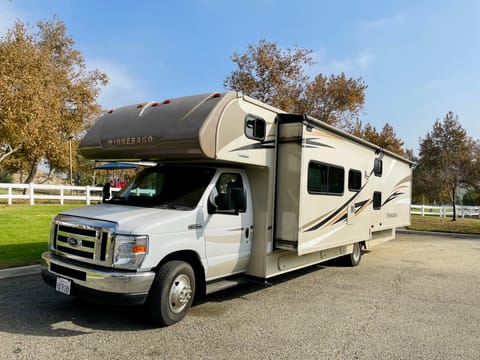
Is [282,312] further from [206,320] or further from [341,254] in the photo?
[341,254]

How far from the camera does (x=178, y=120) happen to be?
5.43 metres

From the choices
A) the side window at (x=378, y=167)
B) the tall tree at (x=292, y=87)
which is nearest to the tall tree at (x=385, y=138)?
the tall tree at (x=292, y=87)

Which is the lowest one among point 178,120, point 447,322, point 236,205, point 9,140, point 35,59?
point 447,322

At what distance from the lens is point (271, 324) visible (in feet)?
17.2

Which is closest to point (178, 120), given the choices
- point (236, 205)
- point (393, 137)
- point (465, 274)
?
point (236, 205)

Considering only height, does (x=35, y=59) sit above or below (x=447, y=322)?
above

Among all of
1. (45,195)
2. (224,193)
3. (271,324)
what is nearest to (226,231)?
(224,193)

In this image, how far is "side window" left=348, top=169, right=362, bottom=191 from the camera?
8.43 m

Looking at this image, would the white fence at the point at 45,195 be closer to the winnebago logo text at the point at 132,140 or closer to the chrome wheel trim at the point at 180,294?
the winnebago logo text at the point at 132,140

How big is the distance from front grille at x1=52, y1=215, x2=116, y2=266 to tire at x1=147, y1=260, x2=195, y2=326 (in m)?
0.68

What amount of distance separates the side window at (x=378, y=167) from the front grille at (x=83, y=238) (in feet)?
23.5

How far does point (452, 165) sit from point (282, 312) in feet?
75.6

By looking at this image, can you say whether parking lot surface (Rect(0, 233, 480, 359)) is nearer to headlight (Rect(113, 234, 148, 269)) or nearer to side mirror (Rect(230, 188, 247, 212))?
headlight (Rect(113, 234, 148, 269))

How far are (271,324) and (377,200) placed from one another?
5908 millimetres
